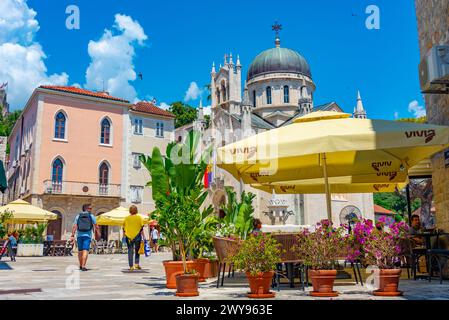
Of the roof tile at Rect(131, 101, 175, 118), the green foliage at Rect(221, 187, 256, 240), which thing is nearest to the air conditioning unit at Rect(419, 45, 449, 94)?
the green foliage at Rect(221, 187, 256, 240)

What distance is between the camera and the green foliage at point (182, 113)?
58.8 m

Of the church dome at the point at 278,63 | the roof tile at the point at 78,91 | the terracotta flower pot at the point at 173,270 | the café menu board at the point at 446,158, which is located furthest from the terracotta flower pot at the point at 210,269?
the church dome at the point at 278,63

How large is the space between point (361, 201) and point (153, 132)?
2049cm

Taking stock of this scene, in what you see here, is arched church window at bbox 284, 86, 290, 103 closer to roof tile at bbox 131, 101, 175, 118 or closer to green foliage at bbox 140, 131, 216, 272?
roof tile at bbox 131, 101, 175, 118

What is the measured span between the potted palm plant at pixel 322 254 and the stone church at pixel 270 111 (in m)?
31.4

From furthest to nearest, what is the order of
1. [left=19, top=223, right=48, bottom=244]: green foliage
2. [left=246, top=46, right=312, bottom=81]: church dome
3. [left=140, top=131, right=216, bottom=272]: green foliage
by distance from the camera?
1. [left=246, top=46, right=312, bottom=81]: church dome
2. [left=19, top=223, right=48, bottom=244]: green foliage
3. [left=140, top=131, right=216, bottom=272]: green foliage

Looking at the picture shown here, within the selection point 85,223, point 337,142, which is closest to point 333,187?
point 337,142

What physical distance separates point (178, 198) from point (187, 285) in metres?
1.23

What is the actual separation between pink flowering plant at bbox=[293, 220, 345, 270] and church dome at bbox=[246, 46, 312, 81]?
43.8 m

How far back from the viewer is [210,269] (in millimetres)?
8984

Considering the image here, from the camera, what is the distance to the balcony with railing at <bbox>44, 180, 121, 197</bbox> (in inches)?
1240

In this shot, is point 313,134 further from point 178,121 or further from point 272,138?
point 178,121

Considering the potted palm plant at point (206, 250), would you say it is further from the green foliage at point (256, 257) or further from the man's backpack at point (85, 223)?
the man's backpack at point (85, 223)

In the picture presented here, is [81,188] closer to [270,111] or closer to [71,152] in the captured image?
[71,152]
